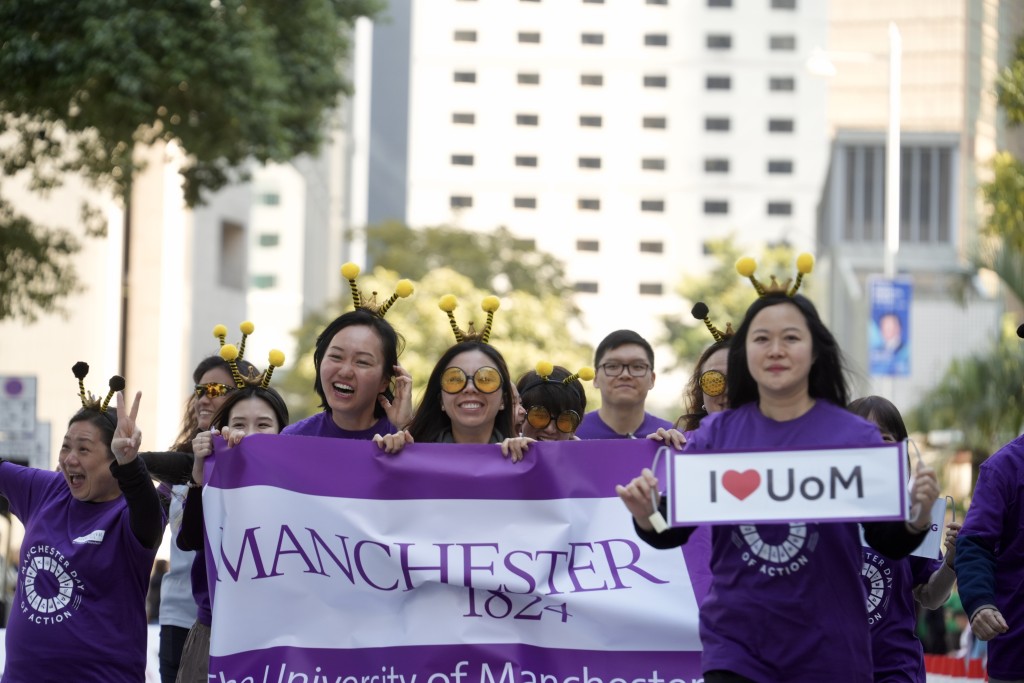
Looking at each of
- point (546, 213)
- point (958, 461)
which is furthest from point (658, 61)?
point (958, 461)

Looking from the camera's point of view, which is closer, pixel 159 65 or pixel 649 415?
pixel 649 415

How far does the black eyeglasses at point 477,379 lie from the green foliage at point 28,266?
533 inches

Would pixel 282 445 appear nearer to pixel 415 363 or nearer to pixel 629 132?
pixel 415 363

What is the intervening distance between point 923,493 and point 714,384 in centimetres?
290

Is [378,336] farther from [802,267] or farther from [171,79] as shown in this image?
[171,79]

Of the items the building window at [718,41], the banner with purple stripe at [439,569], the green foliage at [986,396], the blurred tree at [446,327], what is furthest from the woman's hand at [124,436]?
the building window at [718,41]

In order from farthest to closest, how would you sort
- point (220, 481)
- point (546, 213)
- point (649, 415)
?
point (546, 213) → point (649, 415) → point (220, 481)

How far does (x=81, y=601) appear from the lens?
261 inches

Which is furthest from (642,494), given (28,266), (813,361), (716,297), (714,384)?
(716,297)

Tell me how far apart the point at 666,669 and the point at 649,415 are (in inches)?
86.3

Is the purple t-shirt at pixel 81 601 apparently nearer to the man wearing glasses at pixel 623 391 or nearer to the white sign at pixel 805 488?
the white sign at pixel 805 488

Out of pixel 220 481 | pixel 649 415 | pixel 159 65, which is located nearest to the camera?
pixel 220 481

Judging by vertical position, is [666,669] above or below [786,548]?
below

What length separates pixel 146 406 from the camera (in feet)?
131
